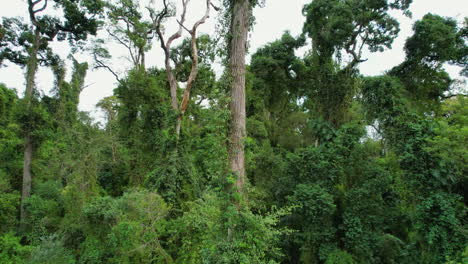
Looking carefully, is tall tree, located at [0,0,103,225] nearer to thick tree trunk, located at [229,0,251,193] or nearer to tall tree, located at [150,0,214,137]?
tall tree, located at [150,0,214,137]

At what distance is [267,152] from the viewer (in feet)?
46.6

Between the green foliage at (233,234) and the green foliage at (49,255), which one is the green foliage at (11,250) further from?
the green foliage at (233,234)

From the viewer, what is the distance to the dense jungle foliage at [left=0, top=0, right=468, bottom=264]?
8453 millimetres

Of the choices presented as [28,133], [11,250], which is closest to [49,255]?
[11,250]

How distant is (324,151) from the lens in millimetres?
11367

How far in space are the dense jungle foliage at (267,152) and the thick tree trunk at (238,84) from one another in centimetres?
16

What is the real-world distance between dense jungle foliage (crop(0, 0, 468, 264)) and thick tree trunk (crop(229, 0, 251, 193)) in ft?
0.51

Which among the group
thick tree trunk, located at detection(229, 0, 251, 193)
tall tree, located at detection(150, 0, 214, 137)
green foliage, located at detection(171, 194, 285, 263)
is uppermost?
tall tree, located at detection(150, 0, 214, 137)

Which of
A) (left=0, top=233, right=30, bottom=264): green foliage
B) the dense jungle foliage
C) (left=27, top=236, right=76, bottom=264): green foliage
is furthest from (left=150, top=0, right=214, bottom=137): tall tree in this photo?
(left=0, top=233, right=30, bottom=264): green foliage

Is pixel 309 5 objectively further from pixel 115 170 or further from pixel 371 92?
pixel 115 170

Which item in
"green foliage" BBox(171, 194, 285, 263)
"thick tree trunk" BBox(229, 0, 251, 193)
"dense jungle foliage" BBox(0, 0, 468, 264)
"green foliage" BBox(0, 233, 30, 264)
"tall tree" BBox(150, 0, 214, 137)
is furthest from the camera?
"tall tree" BBox(150, 0, 214, 137)

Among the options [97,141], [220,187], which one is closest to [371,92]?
[220,187]

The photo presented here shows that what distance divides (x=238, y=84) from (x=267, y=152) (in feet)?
30.1

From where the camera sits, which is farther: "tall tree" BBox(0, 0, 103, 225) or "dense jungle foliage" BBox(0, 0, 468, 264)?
"tall tree" BBox(0, 0, 103, 225)
